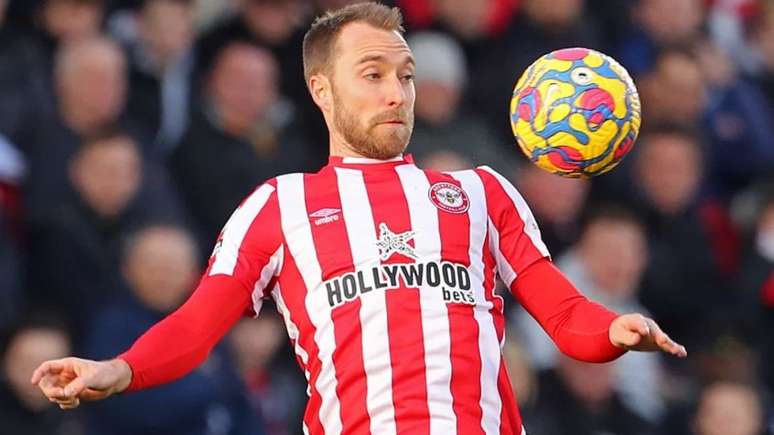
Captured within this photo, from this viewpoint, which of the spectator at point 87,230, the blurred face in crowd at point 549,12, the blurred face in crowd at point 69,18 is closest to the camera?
the spectator at point 87,230

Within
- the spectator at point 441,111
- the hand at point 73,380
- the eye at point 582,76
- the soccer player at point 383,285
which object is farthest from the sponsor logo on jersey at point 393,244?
the spectator at point 441,111

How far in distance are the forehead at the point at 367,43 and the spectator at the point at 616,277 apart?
440cm

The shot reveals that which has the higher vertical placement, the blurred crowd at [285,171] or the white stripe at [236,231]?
the white stripe at [236,231]

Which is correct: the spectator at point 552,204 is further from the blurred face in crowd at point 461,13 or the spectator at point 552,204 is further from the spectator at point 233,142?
the spectator at point 233,142

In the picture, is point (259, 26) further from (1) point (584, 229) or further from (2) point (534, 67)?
(2) point (534, 67)

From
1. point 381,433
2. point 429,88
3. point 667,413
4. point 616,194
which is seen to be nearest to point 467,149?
point 429,88

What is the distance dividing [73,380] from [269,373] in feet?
15.0

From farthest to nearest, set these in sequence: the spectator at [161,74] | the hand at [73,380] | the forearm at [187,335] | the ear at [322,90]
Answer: the spectator at [161,74], the ear at [322,90], the forearm at [187,335], the hand at [73,380]

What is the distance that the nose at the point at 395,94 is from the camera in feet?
18.6

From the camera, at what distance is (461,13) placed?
1078cm

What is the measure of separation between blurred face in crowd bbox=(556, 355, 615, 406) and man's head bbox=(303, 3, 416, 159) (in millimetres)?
4316

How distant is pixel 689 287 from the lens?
36.2 ft

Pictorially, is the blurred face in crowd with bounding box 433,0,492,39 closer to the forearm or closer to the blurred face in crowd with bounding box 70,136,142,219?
the blurred face in crowd with bounding box 70,136,142,219

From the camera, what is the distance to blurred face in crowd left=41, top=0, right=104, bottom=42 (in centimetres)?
914
